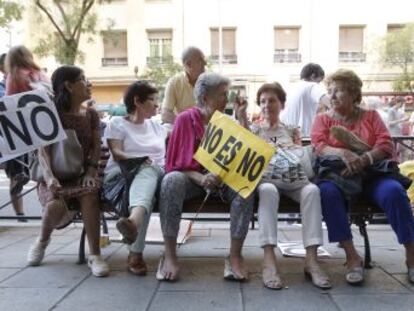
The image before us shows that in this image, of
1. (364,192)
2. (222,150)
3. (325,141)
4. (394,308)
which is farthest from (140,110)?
(394,308)

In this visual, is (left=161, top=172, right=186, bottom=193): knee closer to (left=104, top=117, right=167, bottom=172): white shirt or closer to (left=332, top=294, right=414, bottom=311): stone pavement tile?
(left=104, top=117, right=167, bottom=172): white shirt

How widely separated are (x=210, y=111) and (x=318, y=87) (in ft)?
9.31

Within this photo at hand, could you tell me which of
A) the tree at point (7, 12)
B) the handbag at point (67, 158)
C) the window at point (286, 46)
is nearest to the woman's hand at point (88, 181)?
the handbag at point (67, 158)

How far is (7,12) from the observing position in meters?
18.5

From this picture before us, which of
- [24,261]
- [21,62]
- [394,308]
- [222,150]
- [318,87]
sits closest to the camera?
[394,308]

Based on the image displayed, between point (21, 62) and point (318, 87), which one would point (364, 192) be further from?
point (21, 62)

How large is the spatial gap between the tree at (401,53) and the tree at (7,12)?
829 inches

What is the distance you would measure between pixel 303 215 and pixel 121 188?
1392 millimetres

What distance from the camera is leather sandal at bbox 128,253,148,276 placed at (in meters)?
4.05

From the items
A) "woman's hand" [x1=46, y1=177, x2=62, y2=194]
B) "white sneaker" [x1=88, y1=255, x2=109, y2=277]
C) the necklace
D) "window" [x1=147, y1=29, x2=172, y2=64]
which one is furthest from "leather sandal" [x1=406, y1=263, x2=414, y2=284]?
"window" [x1=147, y1=29, x2=172, y2=64]

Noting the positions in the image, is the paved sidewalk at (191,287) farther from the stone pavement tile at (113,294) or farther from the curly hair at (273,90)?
the curly hair at (273,90)

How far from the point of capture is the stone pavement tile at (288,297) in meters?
3.33

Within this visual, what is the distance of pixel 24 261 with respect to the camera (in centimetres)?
448

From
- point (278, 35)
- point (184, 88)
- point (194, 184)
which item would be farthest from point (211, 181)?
point (278, 35)
